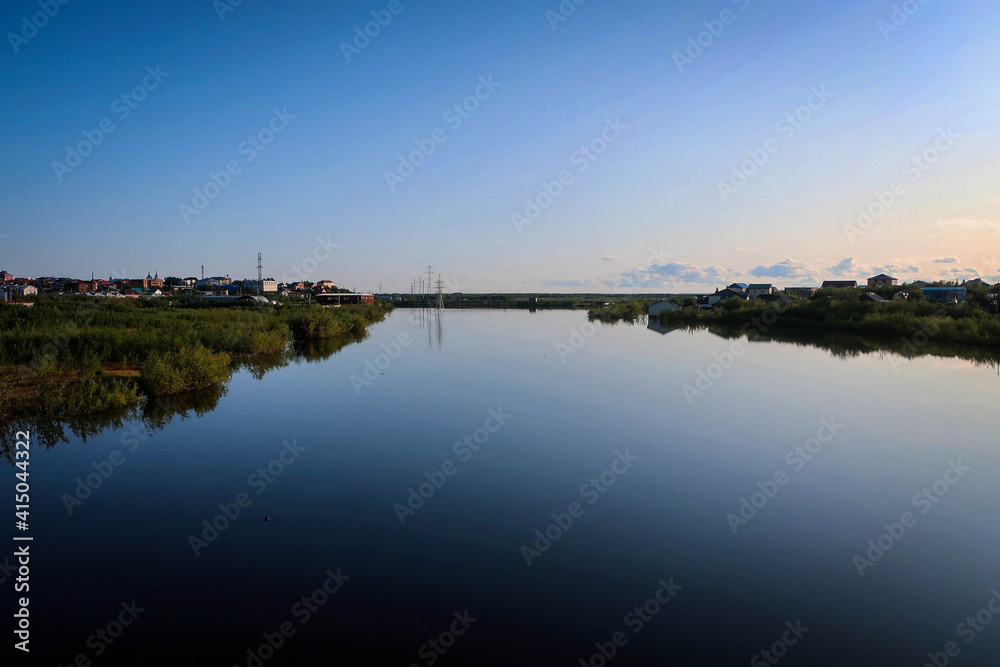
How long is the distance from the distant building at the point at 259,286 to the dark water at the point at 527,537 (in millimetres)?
48350

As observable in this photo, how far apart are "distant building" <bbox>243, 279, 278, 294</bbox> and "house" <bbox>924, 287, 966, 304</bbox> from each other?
183ft

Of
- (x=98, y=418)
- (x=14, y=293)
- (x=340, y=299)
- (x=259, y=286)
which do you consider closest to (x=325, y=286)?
(x=259, y=286)

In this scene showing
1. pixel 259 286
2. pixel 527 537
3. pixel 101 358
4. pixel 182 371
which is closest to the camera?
pixel 527 537

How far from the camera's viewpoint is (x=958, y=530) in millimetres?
5426

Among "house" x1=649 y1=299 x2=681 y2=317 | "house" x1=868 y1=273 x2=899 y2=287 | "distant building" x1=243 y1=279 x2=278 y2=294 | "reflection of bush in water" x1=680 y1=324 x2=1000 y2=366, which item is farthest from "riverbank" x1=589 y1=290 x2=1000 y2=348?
"distant building" x1=243 y1=279 x2=278 y2=294

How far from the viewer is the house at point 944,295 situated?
3425cm

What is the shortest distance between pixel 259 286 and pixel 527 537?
5698 centimetres

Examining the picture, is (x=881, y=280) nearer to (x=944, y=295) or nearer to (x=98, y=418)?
(x=944, y=295)

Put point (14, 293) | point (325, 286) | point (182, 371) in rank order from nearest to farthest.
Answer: point (182, 371) < point (14, 293) < point (325, 286)

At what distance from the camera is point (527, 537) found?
522 centimetres

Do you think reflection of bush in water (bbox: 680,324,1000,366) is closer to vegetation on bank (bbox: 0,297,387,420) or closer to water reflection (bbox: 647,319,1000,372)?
water reflection (bbox: 647,319,1000,372)

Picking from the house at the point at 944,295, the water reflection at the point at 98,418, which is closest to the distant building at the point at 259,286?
the water reflection at the point at 98,418

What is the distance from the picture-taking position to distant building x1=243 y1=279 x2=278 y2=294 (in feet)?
179

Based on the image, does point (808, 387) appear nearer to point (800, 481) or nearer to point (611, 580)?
point (800, 481)
